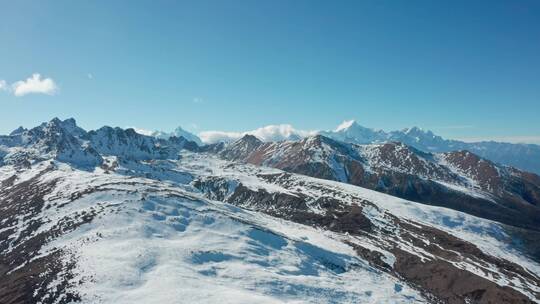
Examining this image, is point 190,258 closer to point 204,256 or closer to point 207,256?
point 204,256

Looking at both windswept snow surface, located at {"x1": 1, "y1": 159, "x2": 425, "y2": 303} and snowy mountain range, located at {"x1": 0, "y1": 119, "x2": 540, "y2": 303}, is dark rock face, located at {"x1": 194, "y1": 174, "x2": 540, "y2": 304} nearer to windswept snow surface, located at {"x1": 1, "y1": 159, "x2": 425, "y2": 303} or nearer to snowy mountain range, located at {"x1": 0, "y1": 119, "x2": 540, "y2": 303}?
snowy mountain range, located at {"x1": 0, "y1": 119, "x2": 540, "y2": 303}

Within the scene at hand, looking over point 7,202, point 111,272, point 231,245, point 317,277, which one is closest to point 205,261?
point 231,245

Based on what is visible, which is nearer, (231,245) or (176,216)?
(231,245)

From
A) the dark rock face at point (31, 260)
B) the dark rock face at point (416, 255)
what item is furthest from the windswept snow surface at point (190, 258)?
the dark rock face at point (416, 255)

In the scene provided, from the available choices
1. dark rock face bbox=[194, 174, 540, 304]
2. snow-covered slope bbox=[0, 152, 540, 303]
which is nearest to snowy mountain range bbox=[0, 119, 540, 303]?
snow-covered slope bbox=[0, 152, 540, 303]

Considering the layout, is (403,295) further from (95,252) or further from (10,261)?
(10,261)

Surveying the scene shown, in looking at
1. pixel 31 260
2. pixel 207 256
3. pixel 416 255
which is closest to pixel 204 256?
pixel 207 256

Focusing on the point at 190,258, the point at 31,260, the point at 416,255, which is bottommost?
the point at 31,260

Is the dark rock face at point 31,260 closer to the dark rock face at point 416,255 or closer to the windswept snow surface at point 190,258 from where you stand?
the windswept snow surface at point 190,258
